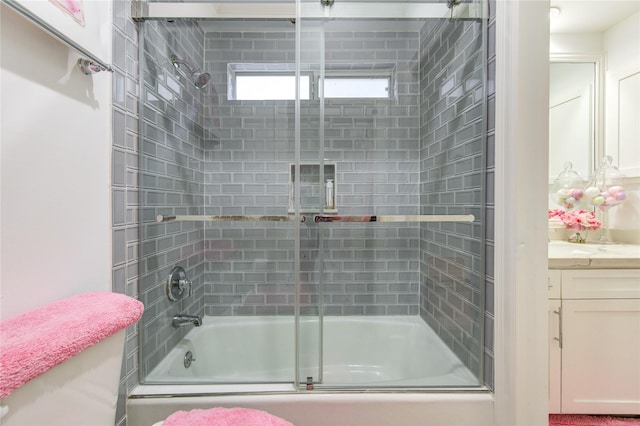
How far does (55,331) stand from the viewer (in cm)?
60

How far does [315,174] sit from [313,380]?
92cm

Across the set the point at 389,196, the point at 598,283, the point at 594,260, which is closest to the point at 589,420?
the point at 598,283

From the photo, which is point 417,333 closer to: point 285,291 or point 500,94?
point 285,291

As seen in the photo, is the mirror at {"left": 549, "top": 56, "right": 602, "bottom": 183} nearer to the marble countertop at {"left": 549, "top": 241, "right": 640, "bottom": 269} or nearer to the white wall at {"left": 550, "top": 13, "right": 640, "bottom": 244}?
the white wall at {"left": 550, "top": 13, "right": 640, "bottom": 244}

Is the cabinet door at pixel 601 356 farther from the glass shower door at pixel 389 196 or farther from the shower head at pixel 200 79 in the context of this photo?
the shower head at pixel 200 79

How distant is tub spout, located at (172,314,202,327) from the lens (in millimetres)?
1392

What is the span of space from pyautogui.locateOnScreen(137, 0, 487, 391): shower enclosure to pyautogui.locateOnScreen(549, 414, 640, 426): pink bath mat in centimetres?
64

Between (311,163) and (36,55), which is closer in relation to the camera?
(36,55)

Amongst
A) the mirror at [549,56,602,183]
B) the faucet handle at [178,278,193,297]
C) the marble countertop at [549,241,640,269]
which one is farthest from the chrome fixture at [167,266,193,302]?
the mirror at [549,56,602,183]

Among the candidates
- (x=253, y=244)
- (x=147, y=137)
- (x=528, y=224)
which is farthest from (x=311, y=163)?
(x=528, y=224)

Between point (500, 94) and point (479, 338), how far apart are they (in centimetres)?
96

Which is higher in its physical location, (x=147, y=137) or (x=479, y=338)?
(x=147, y=137)

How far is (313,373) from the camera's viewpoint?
117cm

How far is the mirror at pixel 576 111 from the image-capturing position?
180 cm
